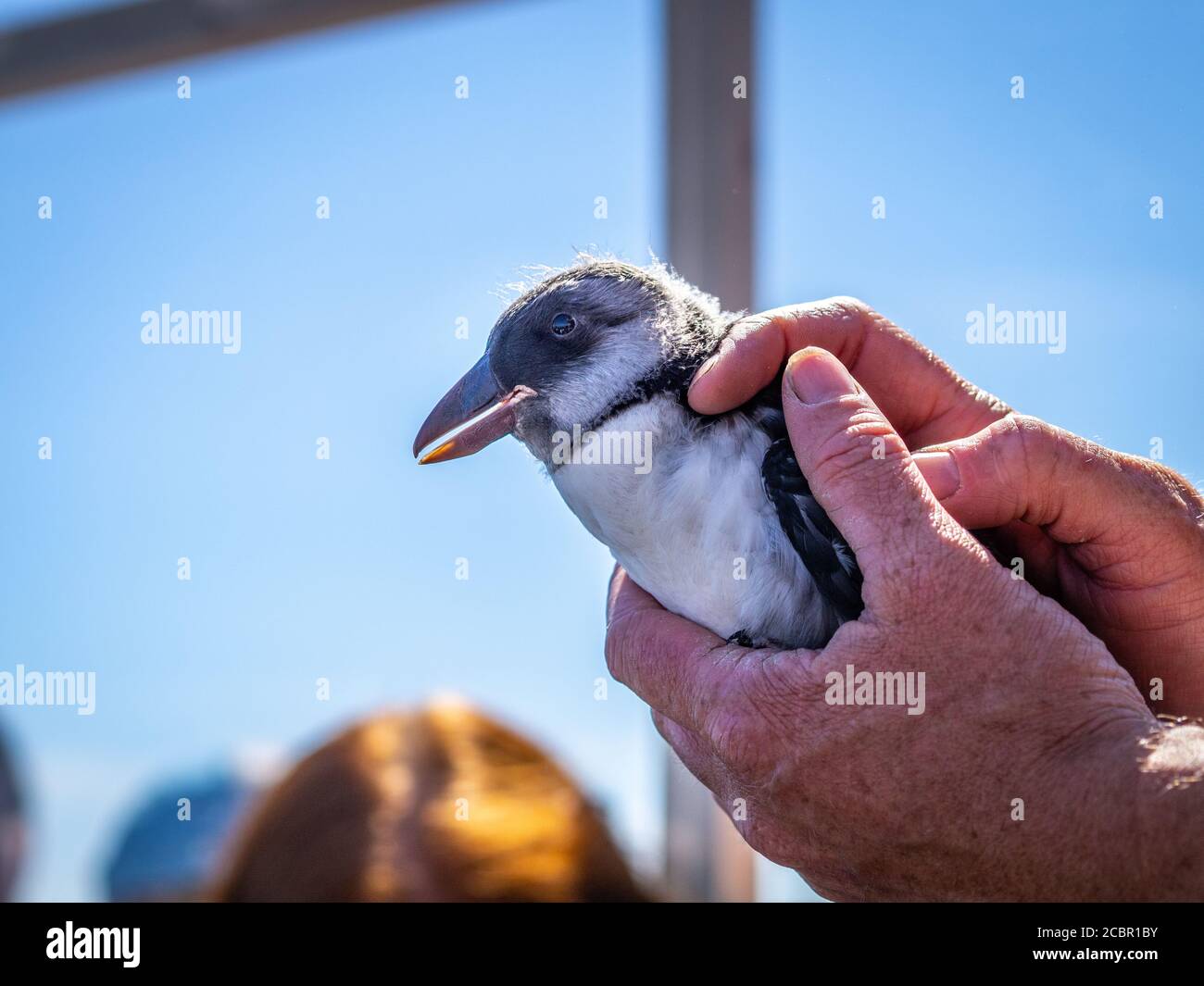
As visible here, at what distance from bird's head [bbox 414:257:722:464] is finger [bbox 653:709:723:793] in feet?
1.41

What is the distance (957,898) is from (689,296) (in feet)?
3.02

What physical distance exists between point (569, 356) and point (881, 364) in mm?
470

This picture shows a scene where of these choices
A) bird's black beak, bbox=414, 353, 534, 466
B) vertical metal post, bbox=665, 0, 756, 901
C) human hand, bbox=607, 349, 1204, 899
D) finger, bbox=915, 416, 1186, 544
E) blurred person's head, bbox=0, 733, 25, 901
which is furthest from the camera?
vertical metal post, bbox=665, 0, 756, 901

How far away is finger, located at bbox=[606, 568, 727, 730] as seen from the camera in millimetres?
1286

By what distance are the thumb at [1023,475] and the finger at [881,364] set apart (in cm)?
26

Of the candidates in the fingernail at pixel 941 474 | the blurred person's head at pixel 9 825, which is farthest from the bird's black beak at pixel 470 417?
the blurred person's head at pixel 9 825

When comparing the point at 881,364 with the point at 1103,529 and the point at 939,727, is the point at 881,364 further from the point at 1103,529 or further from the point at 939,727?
the point at 939,727

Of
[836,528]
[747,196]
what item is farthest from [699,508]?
[747,196]

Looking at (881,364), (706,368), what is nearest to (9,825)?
(706,368)

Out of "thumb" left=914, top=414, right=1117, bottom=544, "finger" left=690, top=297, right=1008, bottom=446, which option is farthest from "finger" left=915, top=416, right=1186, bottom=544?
"finger" left=690, top=297, right=1008, bottom=446

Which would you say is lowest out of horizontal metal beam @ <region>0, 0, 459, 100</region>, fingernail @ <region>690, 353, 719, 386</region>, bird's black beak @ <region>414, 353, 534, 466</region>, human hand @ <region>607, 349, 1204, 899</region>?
human hand @ <region>607, 349, 1204, 899</region>

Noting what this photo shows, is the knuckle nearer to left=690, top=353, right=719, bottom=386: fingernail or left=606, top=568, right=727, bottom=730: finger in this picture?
left=606, top=568, right=727, bottom=730: finger

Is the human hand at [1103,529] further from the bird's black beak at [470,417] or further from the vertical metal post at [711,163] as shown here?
the vertical metal post at [711,163]

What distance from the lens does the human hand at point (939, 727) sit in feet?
3.50
